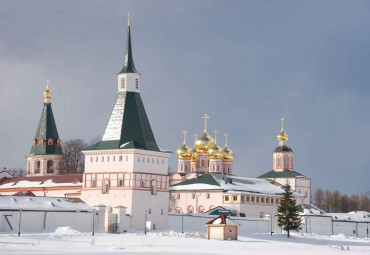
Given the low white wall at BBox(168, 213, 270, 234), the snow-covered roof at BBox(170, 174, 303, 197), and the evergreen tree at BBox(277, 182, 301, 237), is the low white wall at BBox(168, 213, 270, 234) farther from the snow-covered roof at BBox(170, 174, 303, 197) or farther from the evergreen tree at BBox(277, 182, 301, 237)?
the snow-covered roof at BBox(170, 174, 303, 197)

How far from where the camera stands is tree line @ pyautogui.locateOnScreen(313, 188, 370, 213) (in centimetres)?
13175

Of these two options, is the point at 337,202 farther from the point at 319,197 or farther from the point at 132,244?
the point at 132,244

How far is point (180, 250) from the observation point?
148 ft

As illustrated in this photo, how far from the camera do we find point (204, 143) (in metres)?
101

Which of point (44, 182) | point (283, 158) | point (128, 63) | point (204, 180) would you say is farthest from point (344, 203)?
point (128, 63)

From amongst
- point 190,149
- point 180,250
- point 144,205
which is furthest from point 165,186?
point 190,149

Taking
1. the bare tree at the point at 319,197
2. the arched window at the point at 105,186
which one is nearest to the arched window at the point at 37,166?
the arched window at the point at 105,186

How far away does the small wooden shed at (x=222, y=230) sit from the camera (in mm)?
57875

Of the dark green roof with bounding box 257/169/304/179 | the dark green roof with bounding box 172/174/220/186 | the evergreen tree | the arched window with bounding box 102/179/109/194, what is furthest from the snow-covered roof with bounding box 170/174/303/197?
the arched window with bounding box 102/179/109/194

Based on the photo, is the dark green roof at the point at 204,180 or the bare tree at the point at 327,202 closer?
the dark green roof at the point at 204,180

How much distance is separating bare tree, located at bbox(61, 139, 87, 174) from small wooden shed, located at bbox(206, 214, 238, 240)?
1446 inches

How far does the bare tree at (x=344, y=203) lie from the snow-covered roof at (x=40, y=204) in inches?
3060

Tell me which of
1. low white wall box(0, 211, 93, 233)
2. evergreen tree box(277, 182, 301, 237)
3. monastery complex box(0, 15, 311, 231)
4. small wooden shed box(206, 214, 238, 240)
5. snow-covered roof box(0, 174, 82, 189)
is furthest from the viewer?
snow-covered roof box(0, 174, 82, 189)

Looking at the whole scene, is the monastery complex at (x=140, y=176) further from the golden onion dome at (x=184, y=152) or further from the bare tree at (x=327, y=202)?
the bare tree at (x=327, y=202)
